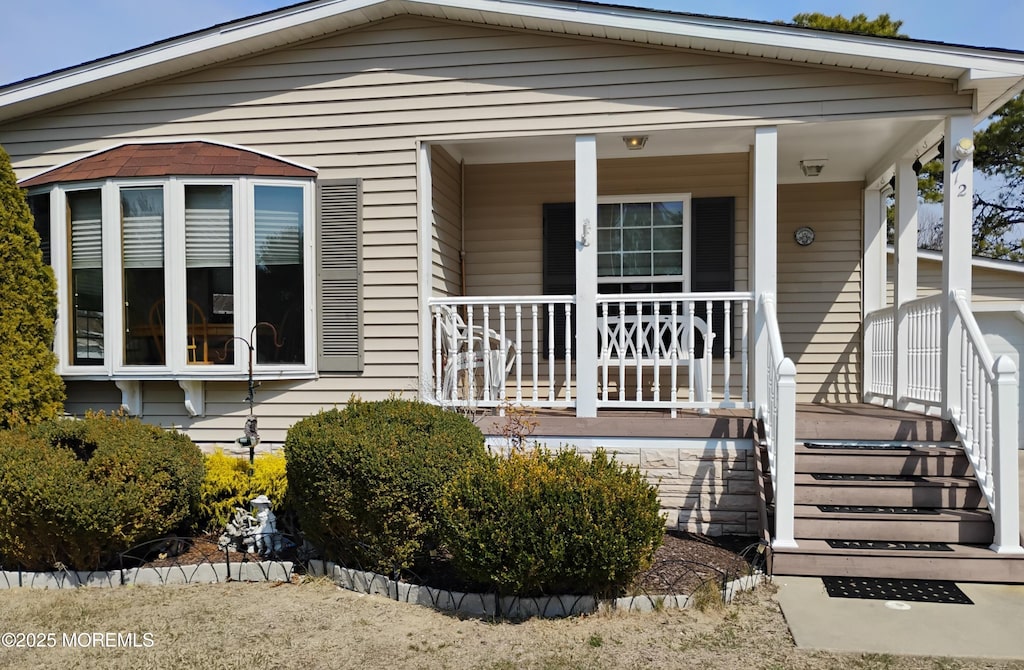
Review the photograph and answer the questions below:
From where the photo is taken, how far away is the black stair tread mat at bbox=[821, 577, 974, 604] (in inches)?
160

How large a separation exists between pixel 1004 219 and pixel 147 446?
19.1 m

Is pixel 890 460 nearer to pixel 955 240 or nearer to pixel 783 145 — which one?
pixel 955 240

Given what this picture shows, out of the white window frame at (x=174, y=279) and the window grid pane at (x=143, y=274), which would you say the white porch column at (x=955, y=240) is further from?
the window grid pane at (x=143, y=274)

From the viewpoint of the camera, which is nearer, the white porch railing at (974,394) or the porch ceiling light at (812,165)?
the white porch railing at (974,394)

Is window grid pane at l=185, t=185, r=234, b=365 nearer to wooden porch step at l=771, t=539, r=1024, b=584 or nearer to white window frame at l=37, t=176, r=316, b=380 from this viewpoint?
white window frame at l=37, t=176, r=316, b=380

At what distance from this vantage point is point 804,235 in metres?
7.57

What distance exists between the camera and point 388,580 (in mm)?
4344

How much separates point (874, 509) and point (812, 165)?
3.31 m

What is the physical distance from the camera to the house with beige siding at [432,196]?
5.47 metres

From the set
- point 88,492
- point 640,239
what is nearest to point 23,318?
point 88,492

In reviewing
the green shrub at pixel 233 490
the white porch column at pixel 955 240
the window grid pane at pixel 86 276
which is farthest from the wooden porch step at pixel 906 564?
the window grid pane at pixel 86 276

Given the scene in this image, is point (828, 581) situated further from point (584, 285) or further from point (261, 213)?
point (261, 213)

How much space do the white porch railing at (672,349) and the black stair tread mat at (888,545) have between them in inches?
49.6

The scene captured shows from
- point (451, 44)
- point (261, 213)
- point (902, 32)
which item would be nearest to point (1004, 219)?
point (902, 32)
